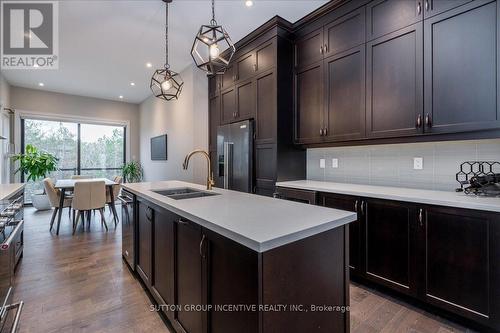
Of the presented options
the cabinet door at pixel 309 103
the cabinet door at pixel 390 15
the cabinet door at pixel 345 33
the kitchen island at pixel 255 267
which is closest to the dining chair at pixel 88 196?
the kitchen island at pixel 255 267

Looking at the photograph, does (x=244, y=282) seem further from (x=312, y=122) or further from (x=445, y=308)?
(x=312, y=122)

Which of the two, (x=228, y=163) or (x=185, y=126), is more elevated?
(x=185, y=126)

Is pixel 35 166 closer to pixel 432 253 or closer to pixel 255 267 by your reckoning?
pixel 255 267

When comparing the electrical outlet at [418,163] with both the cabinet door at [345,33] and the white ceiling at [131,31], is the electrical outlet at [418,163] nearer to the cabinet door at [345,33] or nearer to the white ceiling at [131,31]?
the cabinet door at [345,33]

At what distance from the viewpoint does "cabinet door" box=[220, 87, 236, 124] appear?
3.82 metres

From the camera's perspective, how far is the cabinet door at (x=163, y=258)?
166 cm

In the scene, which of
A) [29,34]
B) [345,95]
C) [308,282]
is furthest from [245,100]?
[29,34]

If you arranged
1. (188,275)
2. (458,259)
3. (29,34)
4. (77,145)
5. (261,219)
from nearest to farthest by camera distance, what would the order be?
(261,219) → (188,275) → (458,259) → (29,34) → (77,145)

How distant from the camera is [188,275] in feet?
4.75

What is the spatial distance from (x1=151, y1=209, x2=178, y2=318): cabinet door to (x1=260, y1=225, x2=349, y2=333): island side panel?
0.82 m

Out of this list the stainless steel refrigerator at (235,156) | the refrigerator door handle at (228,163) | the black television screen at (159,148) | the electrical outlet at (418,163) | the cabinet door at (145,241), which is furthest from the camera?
the black television screen at (159,148)

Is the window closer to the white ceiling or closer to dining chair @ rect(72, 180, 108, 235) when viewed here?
the white ceiling

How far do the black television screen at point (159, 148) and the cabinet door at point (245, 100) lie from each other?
2776 millimetres

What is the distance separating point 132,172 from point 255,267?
711cm
